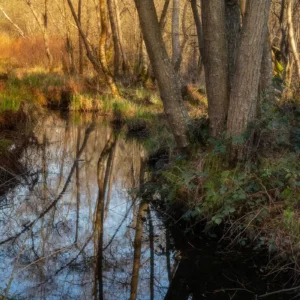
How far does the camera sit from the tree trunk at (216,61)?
657 cm

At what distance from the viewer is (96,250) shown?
610 centimetres

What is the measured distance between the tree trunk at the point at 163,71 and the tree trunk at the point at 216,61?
0.47 meters

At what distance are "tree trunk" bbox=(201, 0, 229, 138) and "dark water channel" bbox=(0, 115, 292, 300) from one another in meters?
1.66

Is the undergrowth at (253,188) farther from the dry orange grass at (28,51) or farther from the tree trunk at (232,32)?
the dry orange grass at (28,51)

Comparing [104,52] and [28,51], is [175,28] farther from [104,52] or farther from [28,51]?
[28,51]

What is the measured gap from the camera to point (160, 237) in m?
6.59

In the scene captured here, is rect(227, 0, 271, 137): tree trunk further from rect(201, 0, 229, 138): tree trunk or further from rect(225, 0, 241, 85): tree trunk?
rect(225, 0, 241, 85): tree trunk

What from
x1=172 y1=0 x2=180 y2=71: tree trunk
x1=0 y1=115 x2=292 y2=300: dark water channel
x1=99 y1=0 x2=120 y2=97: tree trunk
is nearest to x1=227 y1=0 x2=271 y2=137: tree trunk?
x1=0 y1=115 x2=292 y2=300: dark water channel

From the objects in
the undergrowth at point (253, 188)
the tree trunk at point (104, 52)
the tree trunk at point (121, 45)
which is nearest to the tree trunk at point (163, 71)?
the undergrowth at point (253, 188)

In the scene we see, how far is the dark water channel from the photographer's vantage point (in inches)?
205

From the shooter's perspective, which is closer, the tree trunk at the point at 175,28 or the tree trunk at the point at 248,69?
the tree trunk at the point at 248,69

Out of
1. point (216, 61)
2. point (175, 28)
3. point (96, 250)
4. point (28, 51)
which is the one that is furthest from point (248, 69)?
point (28, 51)

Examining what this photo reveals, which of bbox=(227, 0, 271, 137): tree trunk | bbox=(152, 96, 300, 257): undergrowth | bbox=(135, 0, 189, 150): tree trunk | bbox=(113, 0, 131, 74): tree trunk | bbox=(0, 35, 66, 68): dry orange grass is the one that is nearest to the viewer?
bbox=(152, 96, 300, 257): undergrowth

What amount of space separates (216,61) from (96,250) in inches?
113
